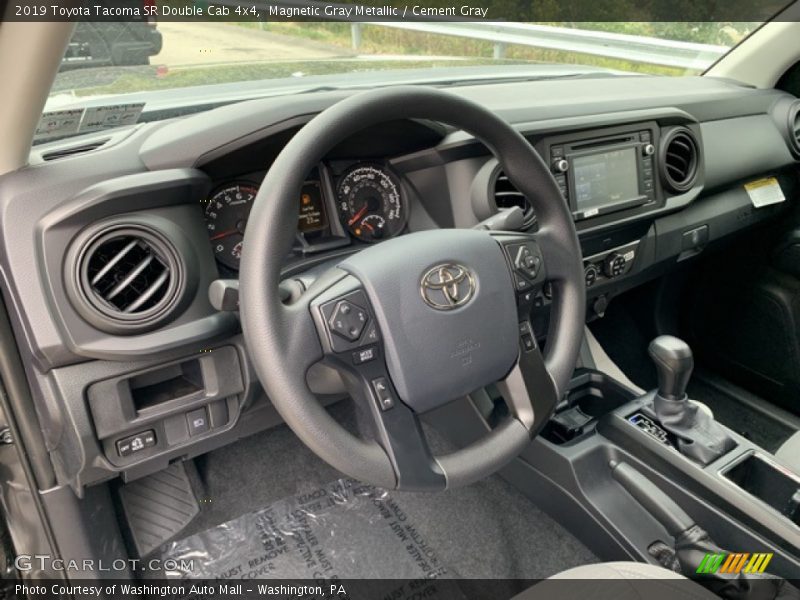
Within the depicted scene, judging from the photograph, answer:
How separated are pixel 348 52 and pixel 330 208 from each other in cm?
48

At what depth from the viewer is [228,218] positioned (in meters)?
1.33

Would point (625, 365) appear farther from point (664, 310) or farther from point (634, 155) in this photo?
point (634, 155)

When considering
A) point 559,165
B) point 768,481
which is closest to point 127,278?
point 559,165

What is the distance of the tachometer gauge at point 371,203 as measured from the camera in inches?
57.7

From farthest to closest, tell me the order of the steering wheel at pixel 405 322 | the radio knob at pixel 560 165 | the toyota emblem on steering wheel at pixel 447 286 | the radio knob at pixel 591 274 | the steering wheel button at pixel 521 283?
1. the radio knob at pixel 591 274
2. the radio knob at pixel 560 165
3. the steering wheel button at pixel 521 283
4. the toyota emblem on steering wheel at pixel 447 286
5. the steering wheel at pixel 405 322

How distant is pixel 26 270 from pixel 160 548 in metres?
0.97

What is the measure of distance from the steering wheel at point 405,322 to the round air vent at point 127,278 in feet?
0.92

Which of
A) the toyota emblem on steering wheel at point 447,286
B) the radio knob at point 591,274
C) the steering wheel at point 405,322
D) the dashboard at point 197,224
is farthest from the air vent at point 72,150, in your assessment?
the radio knob at point 591,274

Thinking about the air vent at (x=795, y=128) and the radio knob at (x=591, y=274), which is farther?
the air vent at (x=795, y=128)

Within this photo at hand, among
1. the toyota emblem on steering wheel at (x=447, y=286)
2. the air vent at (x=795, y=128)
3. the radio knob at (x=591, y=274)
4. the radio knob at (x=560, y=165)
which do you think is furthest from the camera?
the air vent at (x=795, y=128)

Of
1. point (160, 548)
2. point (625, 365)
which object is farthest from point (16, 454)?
point (625, 365)

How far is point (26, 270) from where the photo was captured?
3.50 ft

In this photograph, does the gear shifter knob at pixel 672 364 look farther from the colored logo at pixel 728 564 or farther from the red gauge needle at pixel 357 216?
the red gauge needle at pixel 357 216

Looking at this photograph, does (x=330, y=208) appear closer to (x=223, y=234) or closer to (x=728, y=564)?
(x=223, y=234)
